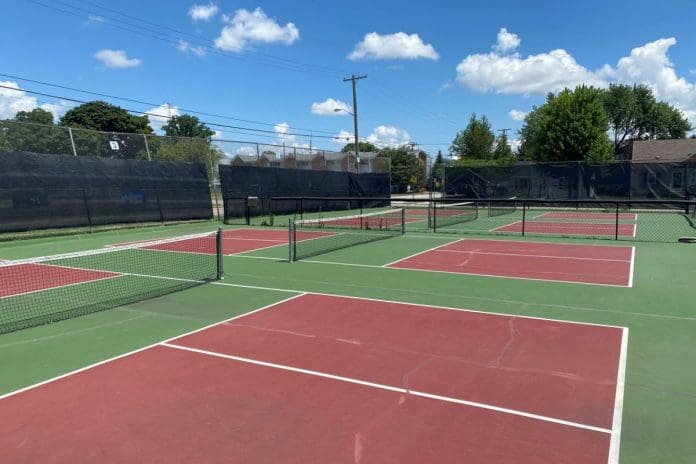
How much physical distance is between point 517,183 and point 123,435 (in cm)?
3245

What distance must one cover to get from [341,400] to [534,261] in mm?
8960

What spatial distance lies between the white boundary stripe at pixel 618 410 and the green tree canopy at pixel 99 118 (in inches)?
2981

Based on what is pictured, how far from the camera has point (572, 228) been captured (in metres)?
20.5

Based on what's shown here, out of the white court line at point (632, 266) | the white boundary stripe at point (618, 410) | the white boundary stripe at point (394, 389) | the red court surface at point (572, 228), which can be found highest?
the white boundary stripe at point (394, 389)

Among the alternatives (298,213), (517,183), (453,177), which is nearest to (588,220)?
(517,183)

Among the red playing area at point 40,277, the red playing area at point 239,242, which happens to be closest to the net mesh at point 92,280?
the red playing area at point 40,277

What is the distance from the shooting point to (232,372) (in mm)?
5383

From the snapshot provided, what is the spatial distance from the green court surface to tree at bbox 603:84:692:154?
6867cm

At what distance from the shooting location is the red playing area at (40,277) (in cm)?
984

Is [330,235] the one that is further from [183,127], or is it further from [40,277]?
[183,127]

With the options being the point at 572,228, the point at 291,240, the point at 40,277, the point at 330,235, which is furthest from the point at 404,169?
the point at 40,277

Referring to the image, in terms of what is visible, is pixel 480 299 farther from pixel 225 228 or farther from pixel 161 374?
pixel 225 228

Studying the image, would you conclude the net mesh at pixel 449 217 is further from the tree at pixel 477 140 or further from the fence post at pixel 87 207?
the tree at pixel 477 140

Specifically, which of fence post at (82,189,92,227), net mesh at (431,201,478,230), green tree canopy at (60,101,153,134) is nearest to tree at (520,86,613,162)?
net mesh at (431,201,478,230)
